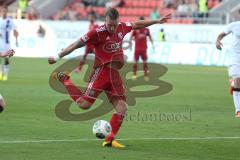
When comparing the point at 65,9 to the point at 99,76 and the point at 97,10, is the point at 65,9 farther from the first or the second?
the point at 99,76

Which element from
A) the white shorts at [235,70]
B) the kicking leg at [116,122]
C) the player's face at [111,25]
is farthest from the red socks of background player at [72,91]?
the white shorts at [235,70]

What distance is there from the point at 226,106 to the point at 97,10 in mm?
31408

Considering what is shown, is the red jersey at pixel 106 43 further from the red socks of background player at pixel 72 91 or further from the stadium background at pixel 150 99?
the stadium background at pixel 150 99

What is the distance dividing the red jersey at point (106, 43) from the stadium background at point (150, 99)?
1.45 metres

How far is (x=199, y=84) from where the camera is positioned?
27625 mm

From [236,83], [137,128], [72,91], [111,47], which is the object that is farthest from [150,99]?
[111,47]

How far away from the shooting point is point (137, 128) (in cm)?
1467

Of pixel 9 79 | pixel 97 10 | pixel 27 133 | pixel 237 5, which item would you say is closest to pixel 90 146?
pixel 27 133

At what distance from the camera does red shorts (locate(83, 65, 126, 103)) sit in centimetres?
1235

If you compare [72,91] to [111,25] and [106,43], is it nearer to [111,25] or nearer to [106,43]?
[106,43]

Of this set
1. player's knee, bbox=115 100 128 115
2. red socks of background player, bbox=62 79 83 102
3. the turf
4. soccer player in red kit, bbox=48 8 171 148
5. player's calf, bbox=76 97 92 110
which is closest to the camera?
the turf

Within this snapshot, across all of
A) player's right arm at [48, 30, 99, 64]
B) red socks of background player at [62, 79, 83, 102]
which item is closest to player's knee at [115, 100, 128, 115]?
red socks of background player at [62, 79, 83, 102]

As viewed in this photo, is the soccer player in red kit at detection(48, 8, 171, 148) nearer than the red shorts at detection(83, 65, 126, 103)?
Yes

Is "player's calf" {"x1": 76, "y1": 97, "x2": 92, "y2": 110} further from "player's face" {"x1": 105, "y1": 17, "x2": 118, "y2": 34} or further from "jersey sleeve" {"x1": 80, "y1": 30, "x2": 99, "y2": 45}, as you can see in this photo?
"player's face" {"x1": 105, "y1": 17, "x2": 118, "y2": 34}
